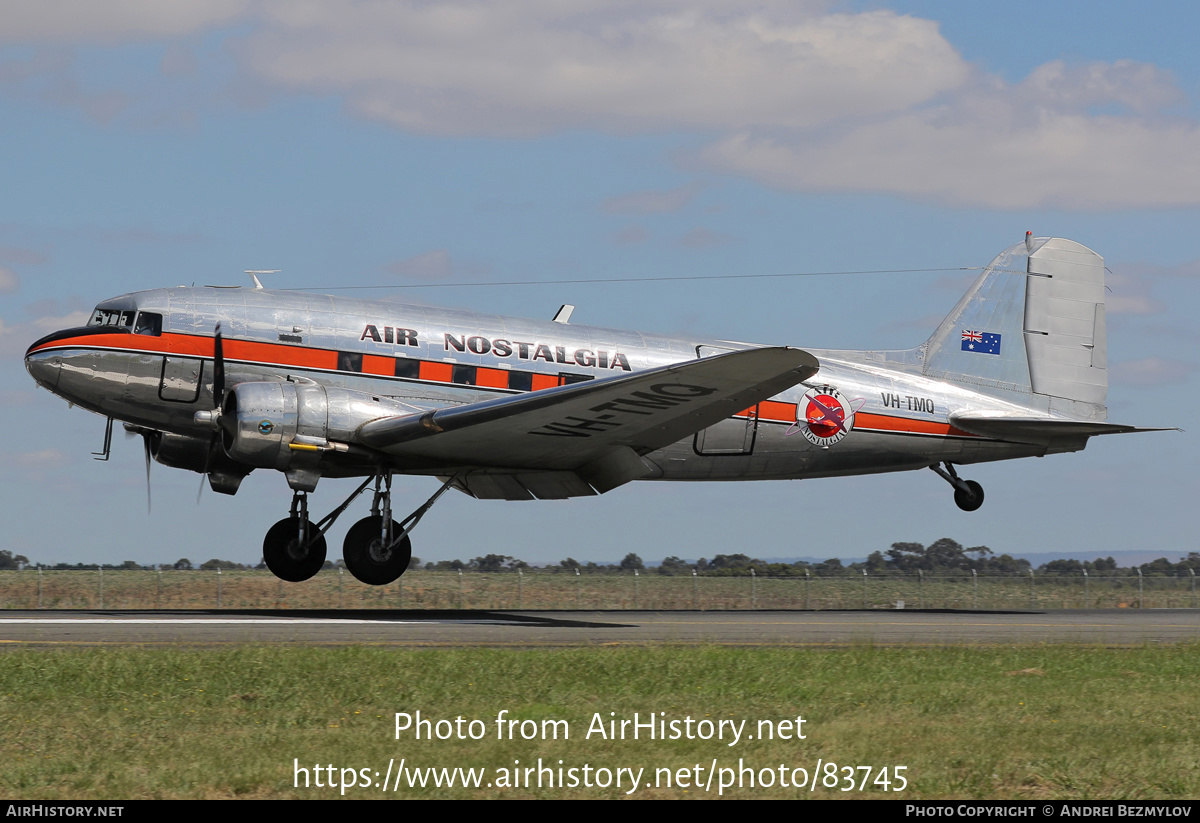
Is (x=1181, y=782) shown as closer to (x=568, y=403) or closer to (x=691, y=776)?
(x=691, y=776)

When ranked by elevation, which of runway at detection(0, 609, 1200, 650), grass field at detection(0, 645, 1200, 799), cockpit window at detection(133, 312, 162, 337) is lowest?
grass field at detection(0, 645, 1200, 799)

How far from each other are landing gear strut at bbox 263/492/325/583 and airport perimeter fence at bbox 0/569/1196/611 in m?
10.6

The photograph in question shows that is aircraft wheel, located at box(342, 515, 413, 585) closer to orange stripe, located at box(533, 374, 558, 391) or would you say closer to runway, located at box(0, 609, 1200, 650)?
runway, located at box(0, 609, 1200, 650)

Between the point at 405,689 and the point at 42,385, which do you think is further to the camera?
the point at 42,385

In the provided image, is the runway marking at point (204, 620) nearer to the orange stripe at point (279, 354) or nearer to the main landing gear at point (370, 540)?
the main landing gear at point (370, 540)

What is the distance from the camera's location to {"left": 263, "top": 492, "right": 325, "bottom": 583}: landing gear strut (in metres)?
22.0

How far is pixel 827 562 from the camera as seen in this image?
57.1 meters

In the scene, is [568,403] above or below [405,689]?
above

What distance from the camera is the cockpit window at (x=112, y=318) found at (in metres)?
20.9

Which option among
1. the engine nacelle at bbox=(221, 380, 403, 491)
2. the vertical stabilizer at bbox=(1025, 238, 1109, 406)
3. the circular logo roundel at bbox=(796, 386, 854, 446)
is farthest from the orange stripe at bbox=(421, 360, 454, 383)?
the vertical stabilizer at bbox=(1025, 238, 1109, 406)

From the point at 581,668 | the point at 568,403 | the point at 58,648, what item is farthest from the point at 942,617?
the point at 58,648

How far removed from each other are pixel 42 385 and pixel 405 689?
39.0 ft
